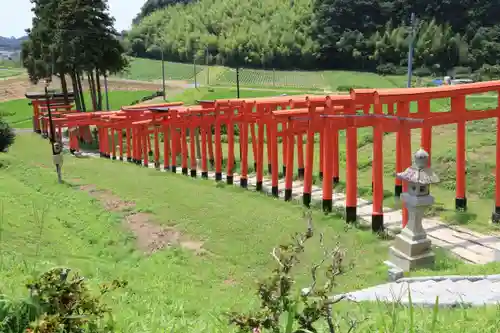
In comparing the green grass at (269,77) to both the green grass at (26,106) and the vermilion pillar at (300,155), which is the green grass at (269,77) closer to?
the green grass at (26,106)

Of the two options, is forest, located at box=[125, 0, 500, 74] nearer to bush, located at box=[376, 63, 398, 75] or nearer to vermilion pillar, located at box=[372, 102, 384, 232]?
bush, located at box=[376, 63, 398, 75]

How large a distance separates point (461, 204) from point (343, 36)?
57.4 meters

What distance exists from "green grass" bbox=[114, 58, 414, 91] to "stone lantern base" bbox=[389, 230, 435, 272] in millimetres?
42013

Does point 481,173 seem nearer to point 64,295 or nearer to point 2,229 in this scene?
point 2,229

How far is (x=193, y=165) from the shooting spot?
771 inches

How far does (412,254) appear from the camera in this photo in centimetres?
820

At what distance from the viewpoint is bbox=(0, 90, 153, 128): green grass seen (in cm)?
4087

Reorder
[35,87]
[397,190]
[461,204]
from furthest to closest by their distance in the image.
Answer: [35,87], [397,190], [461,204]

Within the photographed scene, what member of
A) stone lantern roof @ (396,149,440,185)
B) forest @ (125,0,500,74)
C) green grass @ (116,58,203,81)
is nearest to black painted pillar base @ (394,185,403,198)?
stone lantern roof @ (396,149,440,185)

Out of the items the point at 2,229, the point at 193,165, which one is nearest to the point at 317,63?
the point at 193,165

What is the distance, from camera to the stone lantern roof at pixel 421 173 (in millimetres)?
8133

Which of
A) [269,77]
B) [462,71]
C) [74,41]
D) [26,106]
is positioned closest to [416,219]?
[74,41]

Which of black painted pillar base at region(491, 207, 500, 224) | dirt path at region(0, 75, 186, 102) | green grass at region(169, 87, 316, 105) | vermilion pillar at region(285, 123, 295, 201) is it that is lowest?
black painted pillar base at region(491, 207, 500, 224)

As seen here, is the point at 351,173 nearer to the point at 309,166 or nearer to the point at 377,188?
the point at 377,188
